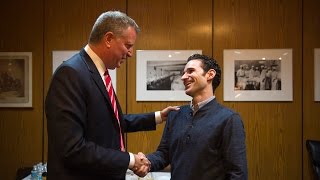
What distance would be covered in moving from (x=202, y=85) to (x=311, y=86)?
7.35ft

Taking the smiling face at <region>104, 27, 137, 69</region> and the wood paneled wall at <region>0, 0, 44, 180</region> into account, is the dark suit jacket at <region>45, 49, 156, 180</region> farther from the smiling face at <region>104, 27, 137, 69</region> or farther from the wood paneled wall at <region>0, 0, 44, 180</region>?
the wood paneled wall at <region>0, 0, 44, 180</region>

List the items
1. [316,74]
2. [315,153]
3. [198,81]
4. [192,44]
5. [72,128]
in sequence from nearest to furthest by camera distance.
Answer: [72,128] → [198,81] → [315,153] → [316,74] → [192,44]

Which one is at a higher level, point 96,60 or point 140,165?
point 96,60

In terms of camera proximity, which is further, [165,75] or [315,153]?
[165,75]

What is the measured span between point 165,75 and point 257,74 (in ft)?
3.35

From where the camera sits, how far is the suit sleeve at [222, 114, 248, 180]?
176cm

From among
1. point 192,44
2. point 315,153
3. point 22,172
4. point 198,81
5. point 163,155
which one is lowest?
point 22,172

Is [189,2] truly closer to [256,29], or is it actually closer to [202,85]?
[256,29]

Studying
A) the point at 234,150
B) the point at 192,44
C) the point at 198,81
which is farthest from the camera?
the point at 192,44

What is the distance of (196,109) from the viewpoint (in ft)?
6.63

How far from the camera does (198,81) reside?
6.77 ft

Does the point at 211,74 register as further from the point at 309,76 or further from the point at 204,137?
the point at 309,76

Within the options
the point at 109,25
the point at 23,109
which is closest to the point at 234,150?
the point at 109,25

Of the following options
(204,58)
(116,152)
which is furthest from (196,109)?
(116,152)
